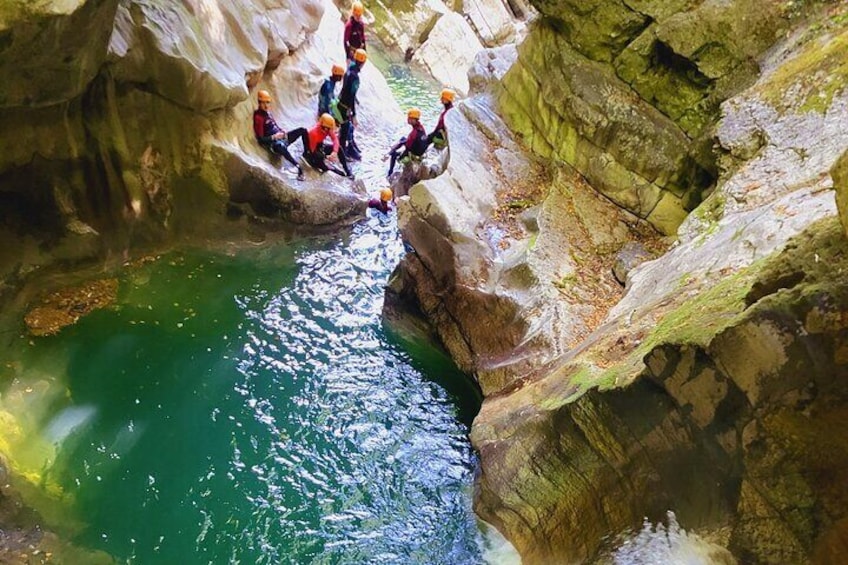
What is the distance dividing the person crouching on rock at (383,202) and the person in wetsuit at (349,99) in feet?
7.46

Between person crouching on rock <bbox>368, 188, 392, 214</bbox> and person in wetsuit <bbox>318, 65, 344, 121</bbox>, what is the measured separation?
2853 millimetres

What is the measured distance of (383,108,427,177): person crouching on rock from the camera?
51.9 feet

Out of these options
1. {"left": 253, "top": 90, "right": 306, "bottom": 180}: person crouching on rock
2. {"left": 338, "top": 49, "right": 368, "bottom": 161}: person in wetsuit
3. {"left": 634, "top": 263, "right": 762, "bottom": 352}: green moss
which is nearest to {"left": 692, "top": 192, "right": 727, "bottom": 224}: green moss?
{"left": 634, "top": 263, "right": 762, "bottom": 352}: green moss

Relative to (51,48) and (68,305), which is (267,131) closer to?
(68,305)

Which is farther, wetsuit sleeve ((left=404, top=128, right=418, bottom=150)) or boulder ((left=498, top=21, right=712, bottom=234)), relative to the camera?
wetsuit sleeve ((left=404, top=128, right=418, bottom=150))

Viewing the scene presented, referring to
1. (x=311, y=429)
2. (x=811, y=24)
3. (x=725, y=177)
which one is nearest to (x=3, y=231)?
(x=311, y=429)

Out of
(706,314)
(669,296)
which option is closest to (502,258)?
(669,296)

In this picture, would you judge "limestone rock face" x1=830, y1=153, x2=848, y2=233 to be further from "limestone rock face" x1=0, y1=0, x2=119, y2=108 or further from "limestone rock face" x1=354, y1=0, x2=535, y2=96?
"limestone rock face" x1=354, y1=0, x2=535, y2=96

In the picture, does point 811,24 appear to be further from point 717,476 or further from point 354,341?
point 354,341

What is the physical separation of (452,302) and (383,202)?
5285 millimetres

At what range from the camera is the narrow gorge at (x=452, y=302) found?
5684mm

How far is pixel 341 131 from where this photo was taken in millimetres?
17062

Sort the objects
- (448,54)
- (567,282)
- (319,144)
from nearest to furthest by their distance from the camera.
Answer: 1. (567,282)
2. (319,144)
3. (448,54)

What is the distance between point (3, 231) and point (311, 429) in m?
5.61
